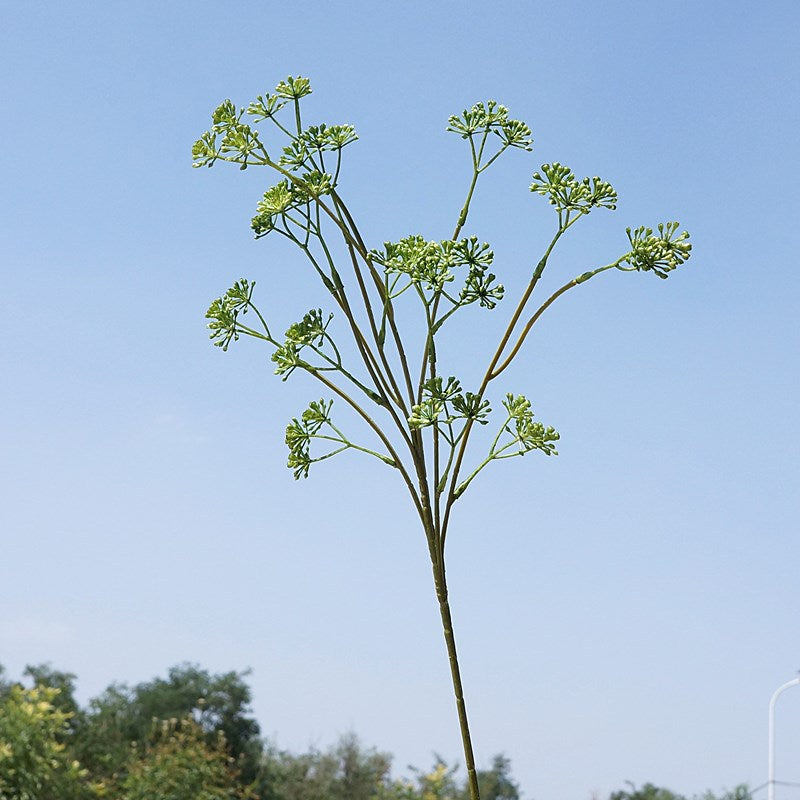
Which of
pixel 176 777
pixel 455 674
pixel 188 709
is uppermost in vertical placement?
pixel 188 709

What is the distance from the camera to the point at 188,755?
31.0ft

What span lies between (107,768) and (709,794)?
31.2 feet

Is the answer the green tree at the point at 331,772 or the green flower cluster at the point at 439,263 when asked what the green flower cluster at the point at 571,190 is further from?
the green tree at the point at 331,772

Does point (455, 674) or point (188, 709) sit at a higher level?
point (188, 709)

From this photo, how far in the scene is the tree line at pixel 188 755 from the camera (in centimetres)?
925

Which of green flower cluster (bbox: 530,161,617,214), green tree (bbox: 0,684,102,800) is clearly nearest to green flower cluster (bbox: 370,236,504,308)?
green flower cluster (bbox: 530,161,617,214)

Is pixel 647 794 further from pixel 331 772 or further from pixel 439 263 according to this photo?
pixel 439 263

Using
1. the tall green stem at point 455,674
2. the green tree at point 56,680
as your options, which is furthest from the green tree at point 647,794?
the tall green stem at point 455,674

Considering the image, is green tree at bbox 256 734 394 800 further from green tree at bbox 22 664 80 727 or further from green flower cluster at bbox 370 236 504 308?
green flower cluster at bbox 370 236 504 308

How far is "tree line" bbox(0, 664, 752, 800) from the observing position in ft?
30.3

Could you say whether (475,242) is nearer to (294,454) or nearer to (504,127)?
(504,127)

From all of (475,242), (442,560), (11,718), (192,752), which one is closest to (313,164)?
(475,242)

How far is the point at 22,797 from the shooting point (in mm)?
7812

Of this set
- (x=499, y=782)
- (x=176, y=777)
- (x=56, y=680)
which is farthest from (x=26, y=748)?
(x=499, y=782)
